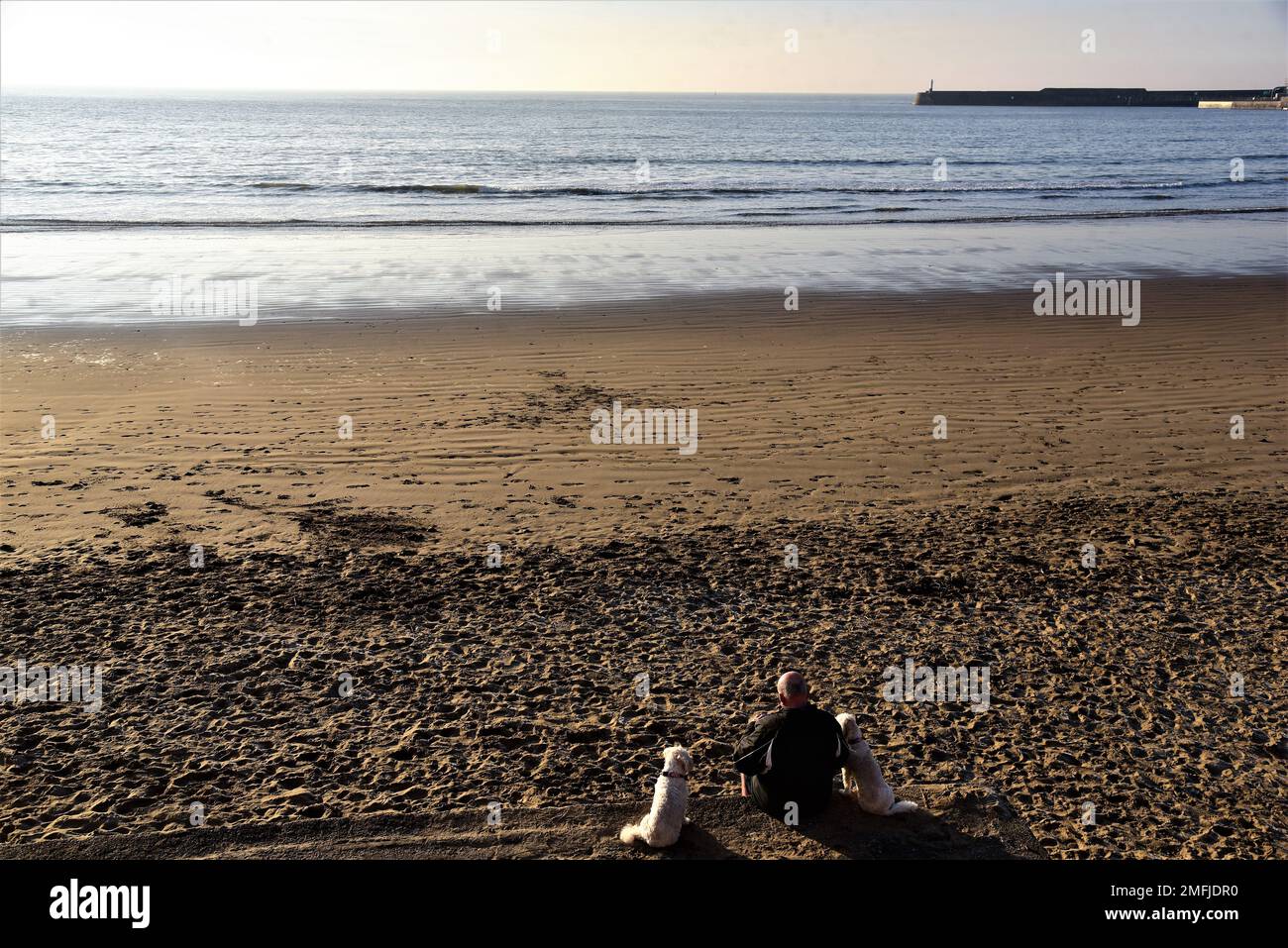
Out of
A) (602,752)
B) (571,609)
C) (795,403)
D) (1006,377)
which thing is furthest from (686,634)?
(1006,377)

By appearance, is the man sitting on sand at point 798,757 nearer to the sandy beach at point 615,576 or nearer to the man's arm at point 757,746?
the man's arm at point 757,746

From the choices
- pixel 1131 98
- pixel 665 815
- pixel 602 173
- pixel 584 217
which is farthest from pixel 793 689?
pixel 1131 98

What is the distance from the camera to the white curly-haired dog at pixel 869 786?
15.3 ft

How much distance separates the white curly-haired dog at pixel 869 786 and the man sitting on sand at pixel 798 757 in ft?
0.32

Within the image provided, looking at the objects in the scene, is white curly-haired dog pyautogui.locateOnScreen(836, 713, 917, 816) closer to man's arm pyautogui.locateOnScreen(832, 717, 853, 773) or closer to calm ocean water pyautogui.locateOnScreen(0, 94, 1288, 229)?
man's arm pyautogui.locateOnScreen(832, 717, 853, 773)

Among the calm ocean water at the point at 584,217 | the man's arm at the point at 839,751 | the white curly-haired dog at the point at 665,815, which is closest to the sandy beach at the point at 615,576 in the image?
the white curly-haired dog at the point at 665,815

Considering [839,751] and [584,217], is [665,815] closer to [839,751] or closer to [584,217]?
[839,751]

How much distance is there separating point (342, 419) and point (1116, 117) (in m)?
116

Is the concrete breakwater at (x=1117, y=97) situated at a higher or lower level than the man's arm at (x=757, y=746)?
higher

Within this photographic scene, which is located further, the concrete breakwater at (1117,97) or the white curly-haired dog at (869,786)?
the concrete breakwater at (1117,97)

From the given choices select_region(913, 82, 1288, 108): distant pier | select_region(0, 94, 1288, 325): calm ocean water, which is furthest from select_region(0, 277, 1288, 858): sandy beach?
select_region(913, 82, 1288, 108): distant pier

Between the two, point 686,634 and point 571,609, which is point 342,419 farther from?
Answer: point 686,634

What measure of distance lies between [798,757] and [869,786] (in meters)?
0.36

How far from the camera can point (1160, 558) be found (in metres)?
7.73
